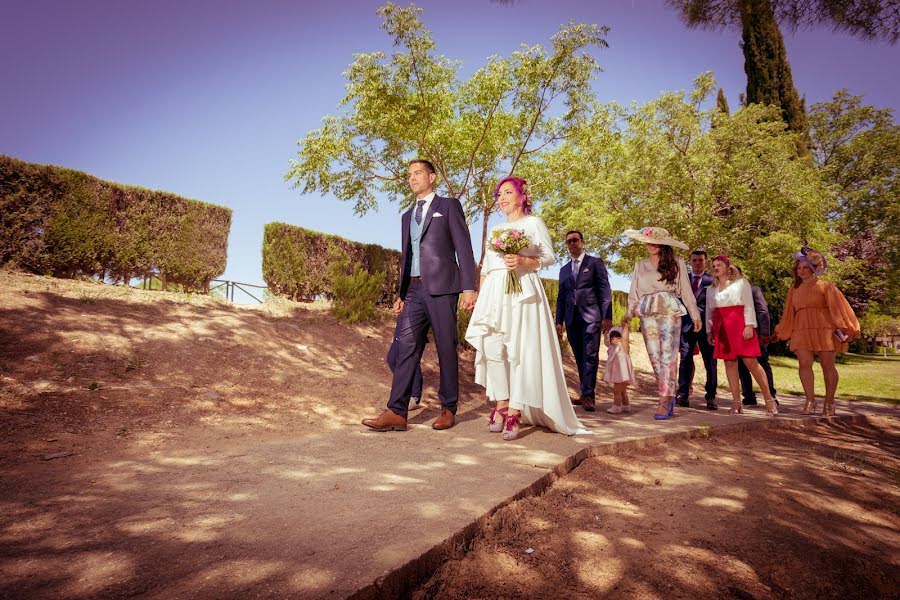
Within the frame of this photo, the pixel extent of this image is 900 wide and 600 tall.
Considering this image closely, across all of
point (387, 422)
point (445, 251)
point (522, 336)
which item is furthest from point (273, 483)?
point (445, 251)

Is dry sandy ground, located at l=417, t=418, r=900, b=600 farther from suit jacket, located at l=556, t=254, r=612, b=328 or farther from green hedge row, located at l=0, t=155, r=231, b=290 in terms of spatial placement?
green hedge row, located at l=0, t=155, r=231, b=290

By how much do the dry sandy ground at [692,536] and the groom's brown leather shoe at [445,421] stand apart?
146 centimetres

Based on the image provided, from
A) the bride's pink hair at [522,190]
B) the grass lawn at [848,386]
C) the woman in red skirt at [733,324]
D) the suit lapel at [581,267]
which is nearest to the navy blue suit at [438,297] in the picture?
the bride's pink hair at [522,190]

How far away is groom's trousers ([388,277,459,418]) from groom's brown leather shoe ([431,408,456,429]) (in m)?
0.10

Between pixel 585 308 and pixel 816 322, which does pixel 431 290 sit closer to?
pixel 585 308

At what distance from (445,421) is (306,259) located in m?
8.62

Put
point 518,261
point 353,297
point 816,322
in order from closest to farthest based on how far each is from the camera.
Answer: point 518,261
point 816,322
point 353,297

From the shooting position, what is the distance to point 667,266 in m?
5.65

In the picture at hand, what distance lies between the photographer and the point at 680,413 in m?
6.50

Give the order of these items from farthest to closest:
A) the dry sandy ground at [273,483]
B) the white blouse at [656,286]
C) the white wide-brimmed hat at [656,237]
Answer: the white blouse at [656,286]
the white wide-brimmed hat at [656,237]
the dry sandy ground at [273,483]

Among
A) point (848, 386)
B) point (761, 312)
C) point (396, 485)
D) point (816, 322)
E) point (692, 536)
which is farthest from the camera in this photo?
point (848, 386)

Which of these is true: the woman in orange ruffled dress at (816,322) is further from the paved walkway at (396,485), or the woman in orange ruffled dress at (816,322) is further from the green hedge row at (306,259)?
the green hedge row at (306,259)

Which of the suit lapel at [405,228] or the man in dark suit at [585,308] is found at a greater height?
the suit lapel at [405,228]

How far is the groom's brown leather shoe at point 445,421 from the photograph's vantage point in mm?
4680
